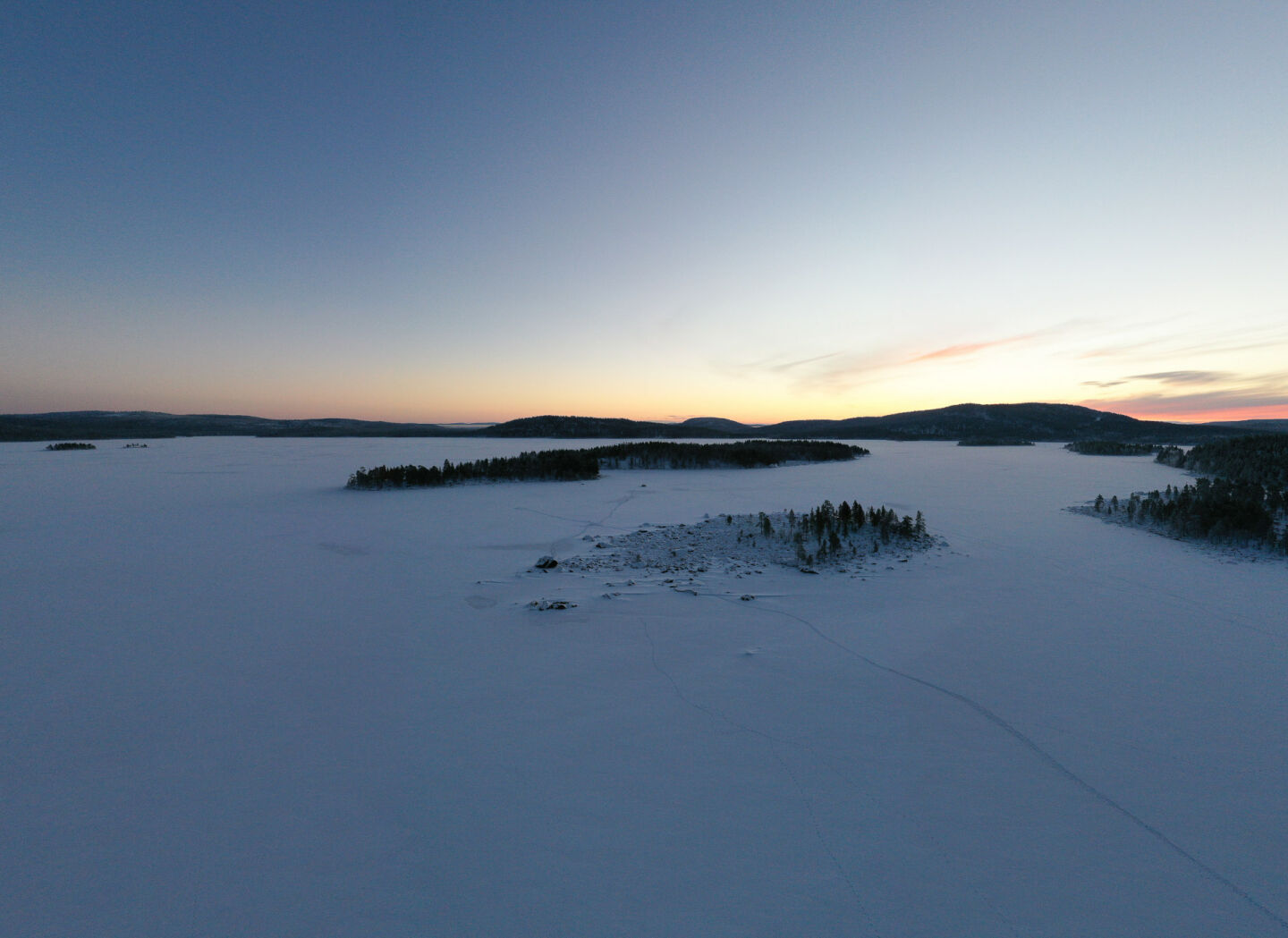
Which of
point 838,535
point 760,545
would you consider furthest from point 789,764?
point 838,535

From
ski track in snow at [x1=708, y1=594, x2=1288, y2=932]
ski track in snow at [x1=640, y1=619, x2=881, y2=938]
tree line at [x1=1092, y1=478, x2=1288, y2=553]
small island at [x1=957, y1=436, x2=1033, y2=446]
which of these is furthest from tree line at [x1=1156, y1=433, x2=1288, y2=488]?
small island at [x1=957, y1=436, x2=1033, y2=446]

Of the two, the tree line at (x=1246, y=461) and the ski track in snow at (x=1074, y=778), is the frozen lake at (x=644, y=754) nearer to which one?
the ski track in snow at (x=1074, y=778)

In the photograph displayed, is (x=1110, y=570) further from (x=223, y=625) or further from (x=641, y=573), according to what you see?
(x=223, y=625)

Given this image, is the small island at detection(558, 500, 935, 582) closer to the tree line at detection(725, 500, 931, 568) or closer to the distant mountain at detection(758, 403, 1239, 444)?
the tree line at detection(725, 500, 931, 568)

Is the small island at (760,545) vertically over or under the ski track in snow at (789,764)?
over

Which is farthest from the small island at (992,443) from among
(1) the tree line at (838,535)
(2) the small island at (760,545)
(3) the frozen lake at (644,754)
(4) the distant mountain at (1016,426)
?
(3) the frozen lake at (644,754)

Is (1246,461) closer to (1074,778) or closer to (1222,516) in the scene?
(1222,516)
